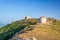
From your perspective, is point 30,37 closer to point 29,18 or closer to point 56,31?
point 56,31

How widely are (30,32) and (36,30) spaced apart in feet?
9.64

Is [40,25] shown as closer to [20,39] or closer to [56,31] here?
[56,31]

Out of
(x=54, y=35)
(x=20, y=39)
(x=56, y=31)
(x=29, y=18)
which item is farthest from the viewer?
(x=29, y=18)

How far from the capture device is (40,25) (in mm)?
72875

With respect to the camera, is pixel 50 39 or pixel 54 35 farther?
pixel 54 35

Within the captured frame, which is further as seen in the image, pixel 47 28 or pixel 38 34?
pixel 47 28

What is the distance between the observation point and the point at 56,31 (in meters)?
69.8

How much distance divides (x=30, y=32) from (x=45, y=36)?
4.62 metres

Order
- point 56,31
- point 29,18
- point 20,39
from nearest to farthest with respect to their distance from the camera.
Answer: point 20,39, point 56,31, point 29,18

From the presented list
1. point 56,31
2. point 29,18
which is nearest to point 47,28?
point 56,31

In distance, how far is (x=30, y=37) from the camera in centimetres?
5956

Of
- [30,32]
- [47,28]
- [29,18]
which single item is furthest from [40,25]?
[29,18]

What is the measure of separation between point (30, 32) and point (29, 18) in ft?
147

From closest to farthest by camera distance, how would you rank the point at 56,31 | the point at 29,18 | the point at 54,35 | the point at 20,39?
the point at 20,39 → the point at 54,35 → the point at 56,31 → the point at 29,18
